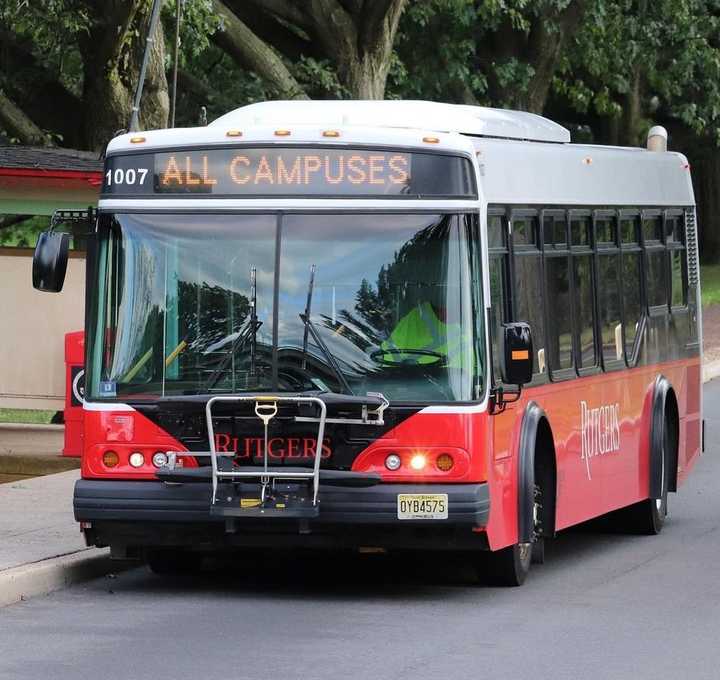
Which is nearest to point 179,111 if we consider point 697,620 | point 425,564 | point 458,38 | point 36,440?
point 458,38

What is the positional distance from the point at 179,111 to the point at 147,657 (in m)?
25.9

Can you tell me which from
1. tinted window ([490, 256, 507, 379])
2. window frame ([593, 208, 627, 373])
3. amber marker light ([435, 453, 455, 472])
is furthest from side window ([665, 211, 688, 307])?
amber marker light ([435, 453, 455, 472])

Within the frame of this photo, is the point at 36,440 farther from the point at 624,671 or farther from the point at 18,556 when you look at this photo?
the point at 624,671

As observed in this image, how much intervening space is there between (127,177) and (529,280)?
2.44 meters

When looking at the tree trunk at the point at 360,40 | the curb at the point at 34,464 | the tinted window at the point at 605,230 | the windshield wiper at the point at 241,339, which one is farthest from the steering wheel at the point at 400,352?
the tree trunk at the point at 360,40

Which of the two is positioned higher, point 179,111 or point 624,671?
point 179,111

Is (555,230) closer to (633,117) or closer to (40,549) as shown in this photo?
(40,549)

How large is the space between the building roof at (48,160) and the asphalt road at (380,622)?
6.15 meters

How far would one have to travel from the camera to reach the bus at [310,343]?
34.4ft

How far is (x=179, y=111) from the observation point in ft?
112

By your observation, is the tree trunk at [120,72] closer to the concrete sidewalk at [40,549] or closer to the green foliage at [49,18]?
the green foliage at [49,18]

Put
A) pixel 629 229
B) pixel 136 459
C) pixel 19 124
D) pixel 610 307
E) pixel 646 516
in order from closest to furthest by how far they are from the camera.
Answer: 1. pixel 136 459
2. pixel 610 307
3. pixel 629 229
4. pixel 646 516
5. pixel 19 124

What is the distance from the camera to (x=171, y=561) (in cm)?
1202

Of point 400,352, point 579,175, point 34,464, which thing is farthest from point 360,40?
point 400,352
